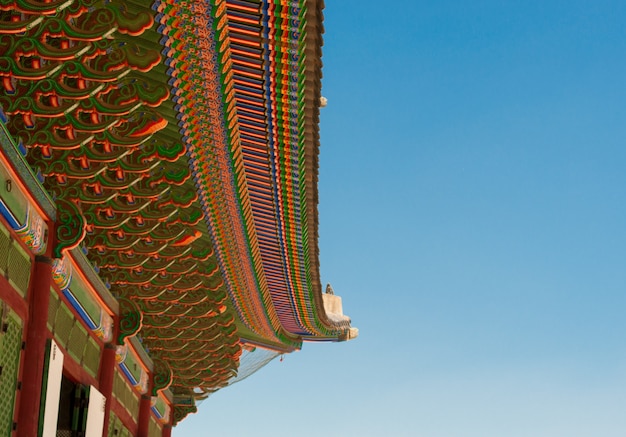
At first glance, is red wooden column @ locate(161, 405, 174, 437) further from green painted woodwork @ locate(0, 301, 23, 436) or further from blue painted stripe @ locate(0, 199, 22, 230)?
blue painted stripe @ locate(0, 199, 22, 230)

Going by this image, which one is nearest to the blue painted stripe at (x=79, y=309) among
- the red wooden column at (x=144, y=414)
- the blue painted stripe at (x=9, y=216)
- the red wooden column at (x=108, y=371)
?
the red wooden column at (x=108, y=371)

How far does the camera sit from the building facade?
10.5 meters

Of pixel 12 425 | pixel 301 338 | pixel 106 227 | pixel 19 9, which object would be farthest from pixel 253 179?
pixel 301 338

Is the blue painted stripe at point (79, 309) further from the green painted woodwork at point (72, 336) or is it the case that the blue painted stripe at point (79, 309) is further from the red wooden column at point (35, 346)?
the red wooden column at point (35, 346)

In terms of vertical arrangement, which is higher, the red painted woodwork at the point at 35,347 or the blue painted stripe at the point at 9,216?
the blue painted stripe at the point at 9,216

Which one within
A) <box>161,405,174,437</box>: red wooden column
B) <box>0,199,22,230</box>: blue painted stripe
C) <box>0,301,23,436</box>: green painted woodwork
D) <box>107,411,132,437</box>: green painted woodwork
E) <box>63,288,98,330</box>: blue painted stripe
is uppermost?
<box>161,405,174,437</box>: red wooden column

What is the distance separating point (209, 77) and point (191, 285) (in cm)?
619

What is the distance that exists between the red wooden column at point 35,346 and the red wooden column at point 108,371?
3838mm

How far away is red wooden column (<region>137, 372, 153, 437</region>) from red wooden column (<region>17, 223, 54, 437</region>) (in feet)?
24.8

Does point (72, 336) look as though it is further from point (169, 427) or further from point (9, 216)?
point (169, 427)

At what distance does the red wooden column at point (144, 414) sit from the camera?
67.2 feet

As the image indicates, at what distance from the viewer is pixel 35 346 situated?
42.7 ft

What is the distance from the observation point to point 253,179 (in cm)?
1541

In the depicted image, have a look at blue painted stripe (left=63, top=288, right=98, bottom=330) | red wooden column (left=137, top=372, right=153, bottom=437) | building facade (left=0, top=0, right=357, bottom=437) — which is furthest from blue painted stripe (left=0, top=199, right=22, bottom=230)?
red wooden column (left=137, top=372, right=153, bottom=437)
